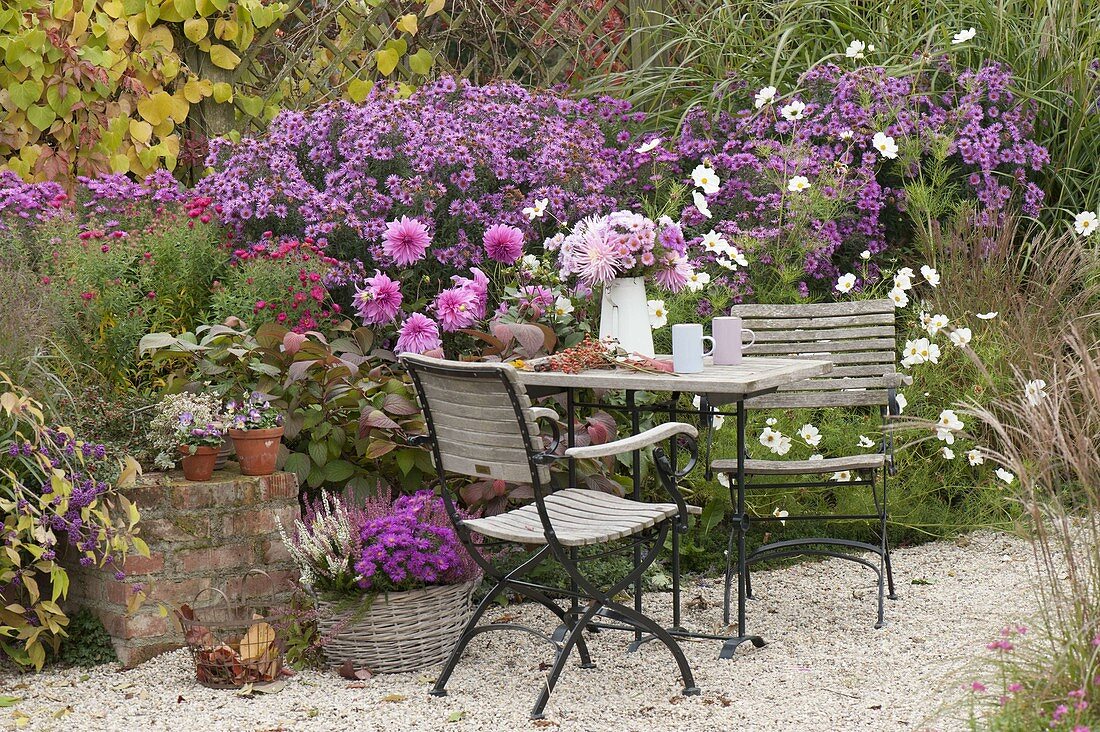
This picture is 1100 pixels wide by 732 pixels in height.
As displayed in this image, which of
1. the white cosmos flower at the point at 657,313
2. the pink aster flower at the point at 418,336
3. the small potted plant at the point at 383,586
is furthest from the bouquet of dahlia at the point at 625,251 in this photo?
the small potted plant at the point at 383,586

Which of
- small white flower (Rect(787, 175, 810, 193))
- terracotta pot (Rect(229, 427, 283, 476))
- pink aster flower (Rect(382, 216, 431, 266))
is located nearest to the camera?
terracotta pot (Rect(229, 427, 283, 476))

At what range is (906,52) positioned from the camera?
6086mm

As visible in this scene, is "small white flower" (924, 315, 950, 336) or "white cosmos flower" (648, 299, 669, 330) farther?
"small white flower" (924, 315, 950, 336)

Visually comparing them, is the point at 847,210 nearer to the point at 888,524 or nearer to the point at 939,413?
the point at 939,413

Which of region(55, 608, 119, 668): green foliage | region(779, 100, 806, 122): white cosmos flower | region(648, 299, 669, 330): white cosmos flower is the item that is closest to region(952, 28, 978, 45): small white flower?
region(779, 100, 806, 122): white cosmos flower

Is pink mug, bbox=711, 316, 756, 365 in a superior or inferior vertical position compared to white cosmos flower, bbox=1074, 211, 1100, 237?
inferior

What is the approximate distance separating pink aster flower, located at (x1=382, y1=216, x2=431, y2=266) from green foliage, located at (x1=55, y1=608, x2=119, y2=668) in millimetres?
1538

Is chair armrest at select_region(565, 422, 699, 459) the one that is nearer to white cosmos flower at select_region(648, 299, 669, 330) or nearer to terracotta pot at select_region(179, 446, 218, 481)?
white cosmos flower at select_region(648, 299, 669, 330)

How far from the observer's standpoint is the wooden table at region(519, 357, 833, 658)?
3389 mm

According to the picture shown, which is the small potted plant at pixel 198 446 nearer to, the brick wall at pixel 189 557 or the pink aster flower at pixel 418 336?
the brick wall at pixel 189 557

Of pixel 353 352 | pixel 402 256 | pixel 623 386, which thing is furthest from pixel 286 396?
pixel 623 386

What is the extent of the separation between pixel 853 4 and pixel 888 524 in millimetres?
2948

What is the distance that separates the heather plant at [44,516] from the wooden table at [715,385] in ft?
3.85

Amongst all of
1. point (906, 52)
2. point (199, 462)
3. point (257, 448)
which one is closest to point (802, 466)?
point (257, 448)
